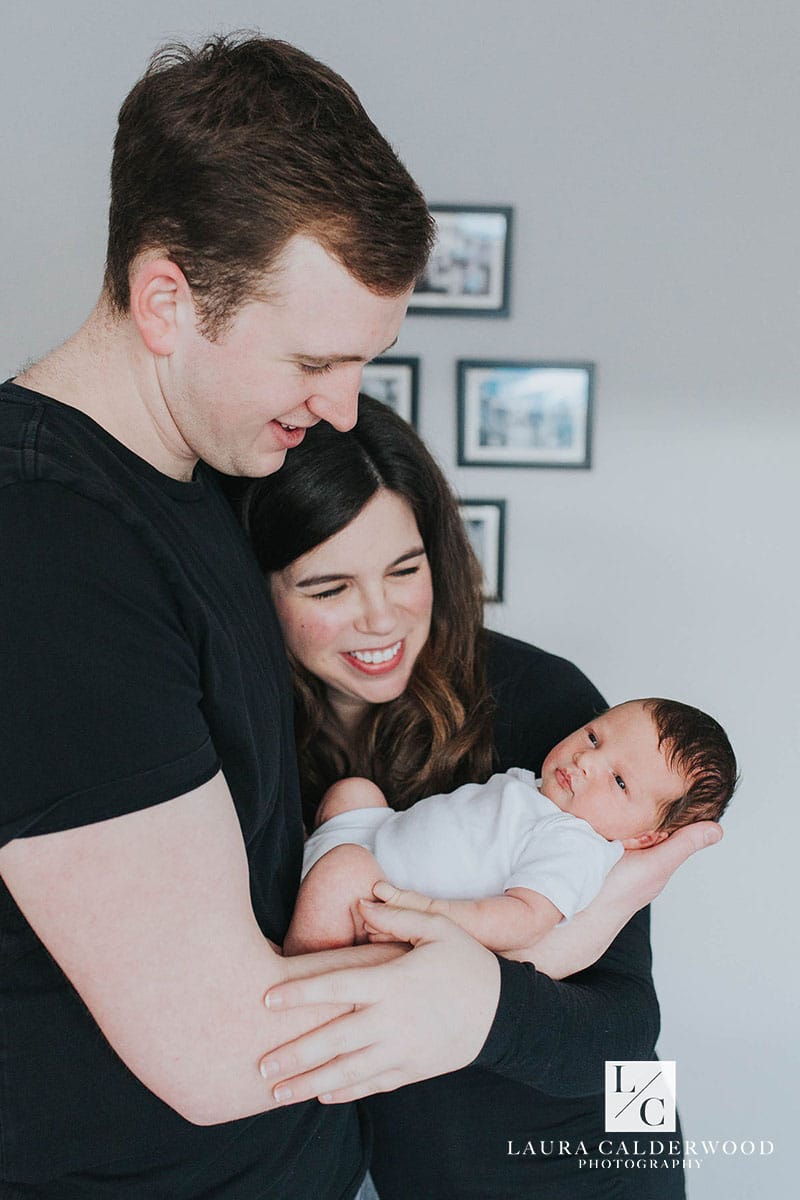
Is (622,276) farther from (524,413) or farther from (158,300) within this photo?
(158,300)

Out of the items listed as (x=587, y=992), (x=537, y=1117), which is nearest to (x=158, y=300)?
(x=587, y=992)

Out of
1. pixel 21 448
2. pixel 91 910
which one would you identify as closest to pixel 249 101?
pixel 21 448

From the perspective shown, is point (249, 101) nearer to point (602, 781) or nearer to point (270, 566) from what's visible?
point (270, 566)

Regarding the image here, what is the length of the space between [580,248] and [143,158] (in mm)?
1551

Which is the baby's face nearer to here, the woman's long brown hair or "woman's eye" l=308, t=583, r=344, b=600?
the woman's long brown hair

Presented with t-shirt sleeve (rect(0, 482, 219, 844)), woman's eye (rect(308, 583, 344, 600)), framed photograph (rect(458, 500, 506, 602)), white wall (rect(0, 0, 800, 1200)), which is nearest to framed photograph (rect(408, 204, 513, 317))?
white wall (rect(0, 0, 800, 1200))

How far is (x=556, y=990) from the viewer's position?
4.40 feet

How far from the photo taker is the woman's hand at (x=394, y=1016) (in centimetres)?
102

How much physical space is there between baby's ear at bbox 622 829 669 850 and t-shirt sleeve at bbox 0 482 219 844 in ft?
3.19

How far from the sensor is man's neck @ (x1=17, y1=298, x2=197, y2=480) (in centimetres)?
103

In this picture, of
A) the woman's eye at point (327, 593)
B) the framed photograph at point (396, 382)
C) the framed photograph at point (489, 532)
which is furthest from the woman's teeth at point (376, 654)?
the framed photograph at point (396, 382)

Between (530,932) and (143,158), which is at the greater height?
(143,158)

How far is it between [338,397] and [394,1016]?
2.11ft

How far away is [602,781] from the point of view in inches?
63.1
